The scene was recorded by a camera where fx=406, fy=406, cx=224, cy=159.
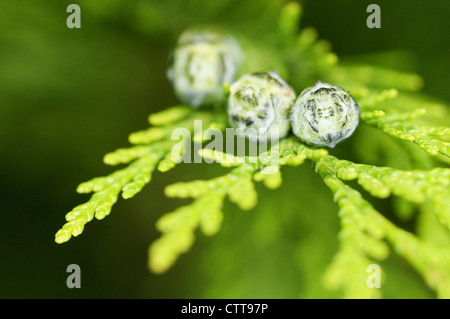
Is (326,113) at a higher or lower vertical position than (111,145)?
higher

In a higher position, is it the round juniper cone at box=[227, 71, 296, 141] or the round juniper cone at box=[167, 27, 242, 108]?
the round juniper cone at box=[167, 27, 242, 108]

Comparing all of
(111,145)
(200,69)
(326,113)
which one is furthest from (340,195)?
(111,145)

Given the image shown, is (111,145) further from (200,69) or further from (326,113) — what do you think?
(326,113)

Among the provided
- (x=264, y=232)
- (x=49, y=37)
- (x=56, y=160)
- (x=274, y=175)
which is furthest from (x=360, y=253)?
(x=49, y=37)

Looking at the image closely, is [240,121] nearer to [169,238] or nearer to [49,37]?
[169,238]

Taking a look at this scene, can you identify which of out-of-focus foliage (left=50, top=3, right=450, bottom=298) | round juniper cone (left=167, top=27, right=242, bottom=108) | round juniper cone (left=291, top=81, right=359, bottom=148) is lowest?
out-of-focus foliage (left=50, top=3, right=450, bottom=298)

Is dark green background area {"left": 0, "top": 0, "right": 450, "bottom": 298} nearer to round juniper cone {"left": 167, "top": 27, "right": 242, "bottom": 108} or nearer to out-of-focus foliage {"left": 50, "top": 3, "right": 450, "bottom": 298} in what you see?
round juniper cone {"left": 167, "top": 27, "right": 242, "bottom": 108}

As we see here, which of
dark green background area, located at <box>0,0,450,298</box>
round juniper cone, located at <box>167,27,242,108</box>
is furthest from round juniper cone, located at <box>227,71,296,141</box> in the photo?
dark green background area, located at <box>0,0,450,298</box>
